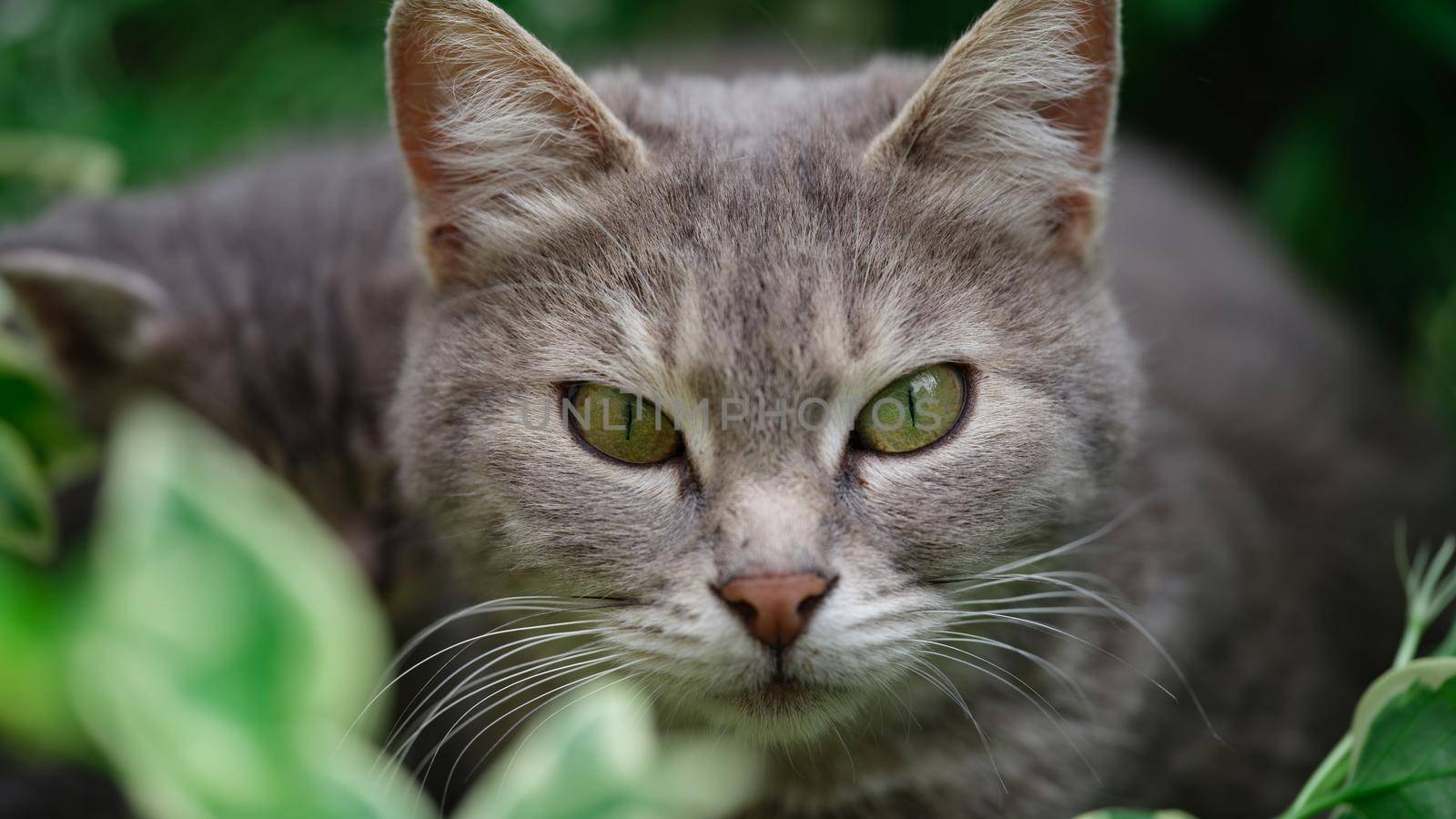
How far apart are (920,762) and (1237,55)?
2.25 meters

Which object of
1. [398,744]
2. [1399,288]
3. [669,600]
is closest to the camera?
[669,600]

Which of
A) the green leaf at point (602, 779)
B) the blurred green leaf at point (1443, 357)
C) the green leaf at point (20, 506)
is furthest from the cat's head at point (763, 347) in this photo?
the blurred green leaf at point (1443, 357)

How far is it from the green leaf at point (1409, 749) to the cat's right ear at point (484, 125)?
1.14 meters

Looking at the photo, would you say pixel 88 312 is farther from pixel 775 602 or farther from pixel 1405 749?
pixel 1405 749

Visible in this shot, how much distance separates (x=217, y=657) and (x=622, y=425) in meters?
0.72

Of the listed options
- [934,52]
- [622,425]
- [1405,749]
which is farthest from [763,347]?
[934,52]

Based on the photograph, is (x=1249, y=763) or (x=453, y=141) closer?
(x=453, y=141)

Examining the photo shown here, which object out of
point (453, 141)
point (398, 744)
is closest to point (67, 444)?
point (398, 744)

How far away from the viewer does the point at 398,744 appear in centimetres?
209

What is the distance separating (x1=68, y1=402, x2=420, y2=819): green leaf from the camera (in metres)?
0.90

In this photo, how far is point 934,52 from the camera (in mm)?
3043

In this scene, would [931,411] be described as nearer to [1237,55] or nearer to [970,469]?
[970,469]

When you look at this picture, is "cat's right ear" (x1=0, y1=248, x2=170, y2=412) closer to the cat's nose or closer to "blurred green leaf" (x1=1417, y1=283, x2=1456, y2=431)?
the cat's nose

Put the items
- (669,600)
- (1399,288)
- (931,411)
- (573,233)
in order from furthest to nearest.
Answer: (1399,288)
(573,233)
(931,411)
(669,600)
